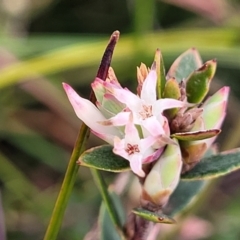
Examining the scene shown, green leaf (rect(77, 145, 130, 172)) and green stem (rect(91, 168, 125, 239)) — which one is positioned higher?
green leaf (rect(77, 145, 130, 172))

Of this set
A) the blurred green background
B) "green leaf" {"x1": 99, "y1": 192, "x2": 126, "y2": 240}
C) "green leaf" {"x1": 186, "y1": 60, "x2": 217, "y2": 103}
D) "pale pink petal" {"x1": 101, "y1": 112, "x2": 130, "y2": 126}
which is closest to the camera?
"pale pink petal" {"x1": 101, "y1": 112, "x2": 130, "y2": 126}

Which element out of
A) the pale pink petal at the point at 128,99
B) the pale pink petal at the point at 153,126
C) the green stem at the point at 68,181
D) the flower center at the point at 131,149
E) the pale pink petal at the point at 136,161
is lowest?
the green stem at the point at 68,181

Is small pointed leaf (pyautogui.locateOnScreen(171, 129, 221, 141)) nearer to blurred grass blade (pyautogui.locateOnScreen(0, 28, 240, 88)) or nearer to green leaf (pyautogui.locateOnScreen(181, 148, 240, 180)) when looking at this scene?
green leaf (pyautogui.locateOnScreen(181, 148, 240, 180))

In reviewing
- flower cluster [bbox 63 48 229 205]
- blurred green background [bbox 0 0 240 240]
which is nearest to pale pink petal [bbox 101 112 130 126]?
flower cluster [bbox 63 48 229 205]

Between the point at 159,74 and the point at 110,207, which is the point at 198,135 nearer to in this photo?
the point at 159,74

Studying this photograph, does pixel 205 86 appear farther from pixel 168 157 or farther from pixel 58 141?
pixel 58 141

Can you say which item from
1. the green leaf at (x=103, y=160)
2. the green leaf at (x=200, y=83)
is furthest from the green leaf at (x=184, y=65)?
the green leaf at (x=103, y=160)

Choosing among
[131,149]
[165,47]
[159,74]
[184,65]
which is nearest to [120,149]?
[131,149]

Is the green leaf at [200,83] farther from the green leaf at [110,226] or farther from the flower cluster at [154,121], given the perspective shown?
the green leaf at [110,226]

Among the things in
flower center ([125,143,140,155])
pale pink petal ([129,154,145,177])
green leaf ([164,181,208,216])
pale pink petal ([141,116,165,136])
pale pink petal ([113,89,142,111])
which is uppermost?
pale pink petal ([113,89,142,111])
